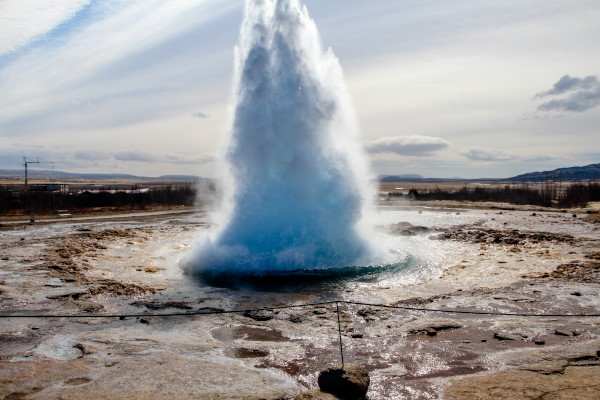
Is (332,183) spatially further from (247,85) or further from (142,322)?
(142,322)

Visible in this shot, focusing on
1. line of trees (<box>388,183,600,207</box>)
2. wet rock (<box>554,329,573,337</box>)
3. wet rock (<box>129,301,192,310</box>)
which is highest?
line of trees (<box>388,183,600,207</box>)

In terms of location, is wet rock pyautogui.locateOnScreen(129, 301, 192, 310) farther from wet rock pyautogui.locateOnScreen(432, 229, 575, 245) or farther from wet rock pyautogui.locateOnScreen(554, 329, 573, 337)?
wet rock pyautogui.locateOnScreen(432, 229, 575, 245)

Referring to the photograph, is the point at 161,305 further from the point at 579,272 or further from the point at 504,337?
the point at 579,272

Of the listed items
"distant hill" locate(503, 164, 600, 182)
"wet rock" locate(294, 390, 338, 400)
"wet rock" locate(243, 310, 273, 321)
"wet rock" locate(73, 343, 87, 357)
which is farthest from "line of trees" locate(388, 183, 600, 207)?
"distant hill" locate(503, 164, 600, 182)

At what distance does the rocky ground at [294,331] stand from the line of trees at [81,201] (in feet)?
80.1

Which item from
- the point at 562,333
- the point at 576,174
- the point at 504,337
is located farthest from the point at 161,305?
the point at 576,174

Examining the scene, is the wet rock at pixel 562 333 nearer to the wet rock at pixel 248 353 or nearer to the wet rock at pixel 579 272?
the wet rock at pixel 579 272

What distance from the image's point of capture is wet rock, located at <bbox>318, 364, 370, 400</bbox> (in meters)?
4.72

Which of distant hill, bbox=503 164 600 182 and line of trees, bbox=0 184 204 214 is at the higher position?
distant hill, bbox=503 164 600 182

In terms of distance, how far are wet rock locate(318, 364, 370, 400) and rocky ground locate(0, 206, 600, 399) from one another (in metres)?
0.20

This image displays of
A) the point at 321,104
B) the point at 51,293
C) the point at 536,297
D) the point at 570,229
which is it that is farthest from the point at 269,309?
the point at 570,229

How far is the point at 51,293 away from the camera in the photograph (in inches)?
369

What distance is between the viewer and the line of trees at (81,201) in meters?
34.6

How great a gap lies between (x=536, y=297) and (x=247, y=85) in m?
10.2
